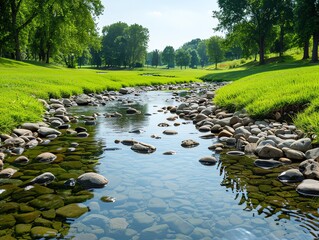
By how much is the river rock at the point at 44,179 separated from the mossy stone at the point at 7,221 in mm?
1265

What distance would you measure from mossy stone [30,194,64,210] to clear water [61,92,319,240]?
449 millimetres

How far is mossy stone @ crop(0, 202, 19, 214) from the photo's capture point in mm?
4624

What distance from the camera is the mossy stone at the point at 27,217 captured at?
434cm

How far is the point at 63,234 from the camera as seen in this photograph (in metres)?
4.04

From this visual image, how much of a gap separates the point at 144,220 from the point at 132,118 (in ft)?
30.3

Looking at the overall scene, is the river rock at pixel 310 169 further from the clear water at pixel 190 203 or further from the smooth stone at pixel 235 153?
the smooth stone at pixel 235 153

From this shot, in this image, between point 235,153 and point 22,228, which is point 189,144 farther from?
point 22,228

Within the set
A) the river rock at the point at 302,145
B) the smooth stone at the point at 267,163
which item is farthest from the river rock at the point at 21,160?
the river rock at the point at 302,145

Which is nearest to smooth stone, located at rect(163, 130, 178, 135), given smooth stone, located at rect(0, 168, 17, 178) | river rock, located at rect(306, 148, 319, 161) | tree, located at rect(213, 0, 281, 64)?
river rock, located at rect(306, 148, 319, 161)

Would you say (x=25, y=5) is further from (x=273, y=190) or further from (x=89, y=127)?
(x=273, y=190)

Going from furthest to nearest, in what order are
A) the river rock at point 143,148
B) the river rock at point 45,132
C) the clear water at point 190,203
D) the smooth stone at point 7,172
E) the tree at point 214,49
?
the tree at point 214,49, the river rock at point 45,132, the river rock at point 143,148, the smooth stone at point 7,172, the clear water at point 190,203

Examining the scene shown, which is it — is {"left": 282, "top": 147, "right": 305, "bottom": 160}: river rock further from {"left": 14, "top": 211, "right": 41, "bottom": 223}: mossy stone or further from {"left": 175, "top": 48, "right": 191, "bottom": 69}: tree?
{"left": 175, "top": 48, "right": 191, "bottom": 69}: tree

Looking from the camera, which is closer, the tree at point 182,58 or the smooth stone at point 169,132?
the smooth stone at point 169,132

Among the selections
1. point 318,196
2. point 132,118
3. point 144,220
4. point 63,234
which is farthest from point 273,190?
point 132,118
